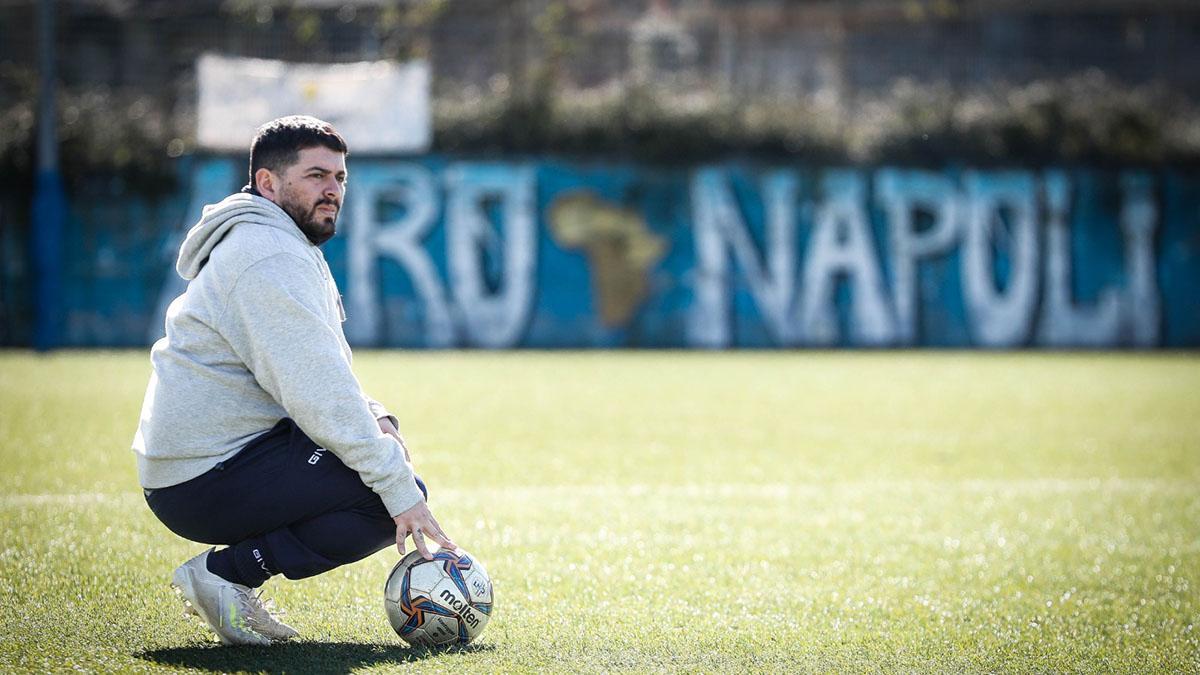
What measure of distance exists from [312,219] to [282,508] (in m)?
0.98

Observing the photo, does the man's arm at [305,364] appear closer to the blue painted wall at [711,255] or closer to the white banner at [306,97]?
the blue painted wall at [711,255]

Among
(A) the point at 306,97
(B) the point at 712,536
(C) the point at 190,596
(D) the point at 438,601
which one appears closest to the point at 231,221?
(C) the point at 190,596

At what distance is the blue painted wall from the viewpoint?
2145 centimetres

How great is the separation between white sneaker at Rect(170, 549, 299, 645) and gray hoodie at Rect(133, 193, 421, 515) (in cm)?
34

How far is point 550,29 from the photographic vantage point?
23125 millimetres

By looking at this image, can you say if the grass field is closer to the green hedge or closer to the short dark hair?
the short dark hair

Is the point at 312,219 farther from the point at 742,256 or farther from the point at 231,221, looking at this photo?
the point at 742,256

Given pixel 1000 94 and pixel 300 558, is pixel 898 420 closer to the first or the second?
pixel 300 558

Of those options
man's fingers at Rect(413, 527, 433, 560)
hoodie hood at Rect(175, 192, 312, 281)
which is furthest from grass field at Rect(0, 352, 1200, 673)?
hoodie hood at Rect(175, 192, 312, 281)

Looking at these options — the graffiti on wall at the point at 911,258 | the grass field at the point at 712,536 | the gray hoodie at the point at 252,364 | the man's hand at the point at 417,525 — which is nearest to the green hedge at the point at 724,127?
the graffiti on wall at the point at 911,258

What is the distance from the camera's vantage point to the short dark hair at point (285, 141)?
466 cm

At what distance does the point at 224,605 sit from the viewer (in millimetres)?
4715

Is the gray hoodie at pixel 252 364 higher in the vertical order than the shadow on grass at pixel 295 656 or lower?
higher

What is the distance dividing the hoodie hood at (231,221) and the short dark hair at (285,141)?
4.7 inches
